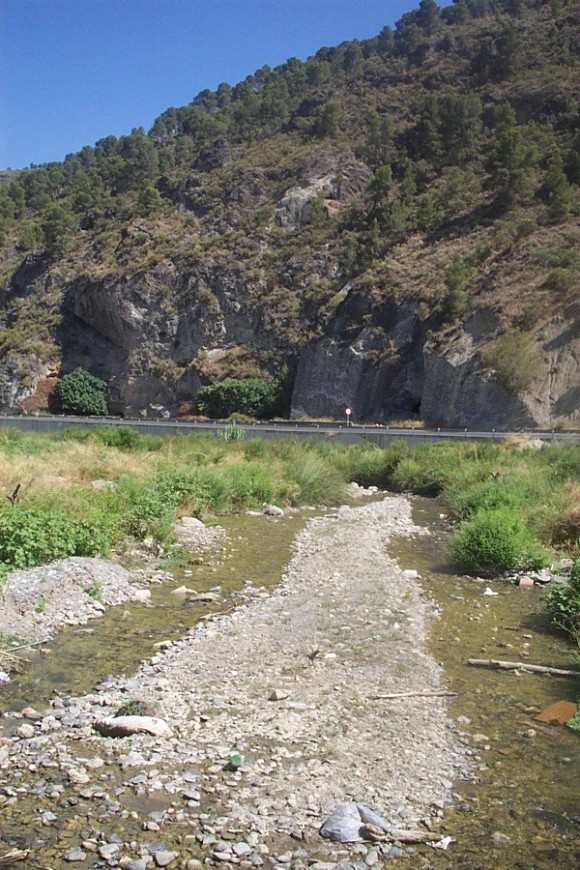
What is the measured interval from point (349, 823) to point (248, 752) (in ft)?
4.34

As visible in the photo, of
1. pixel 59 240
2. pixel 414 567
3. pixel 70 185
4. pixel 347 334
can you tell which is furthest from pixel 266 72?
pixel 414 567

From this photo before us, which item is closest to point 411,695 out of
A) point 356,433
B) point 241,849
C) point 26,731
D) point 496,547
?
point 241,849

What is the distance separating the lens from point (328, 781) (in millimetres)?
5340

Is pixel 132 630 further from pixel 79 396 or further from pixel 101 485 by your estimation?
pixel 79 396

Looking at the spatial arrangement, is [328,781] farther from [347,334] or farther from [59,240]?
[59,240]

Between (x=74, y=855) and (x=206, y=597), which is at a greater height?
(x=74, y=855)

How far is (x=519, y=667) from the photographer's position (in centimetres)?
812

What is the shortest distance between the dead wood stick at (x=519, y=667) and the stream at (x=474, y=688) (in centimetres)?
13

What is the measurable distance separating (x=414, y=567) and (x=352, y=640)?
523 cm

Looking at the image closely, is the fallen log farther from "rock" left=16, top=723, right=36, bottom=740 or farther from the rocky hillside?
the rocky hillside

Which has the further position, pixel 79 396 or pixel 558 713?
pixel 79 396

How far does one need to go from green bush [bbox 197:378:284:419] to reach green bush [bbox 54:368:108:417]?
49.2 ft

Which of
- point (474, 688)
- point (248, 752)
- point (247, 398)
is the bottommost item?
point (474, 688)

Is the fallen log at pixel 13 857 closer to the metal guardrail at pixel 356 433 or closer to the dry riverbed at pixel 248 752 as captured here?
the dry riverbed at pixel 248 752
